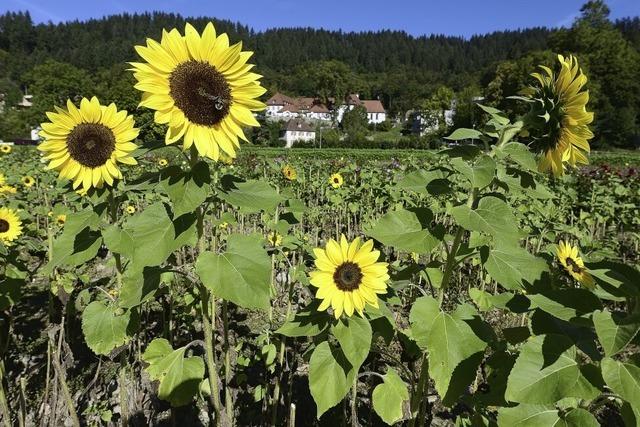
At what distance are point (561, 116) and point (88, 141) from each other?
6.12 feet

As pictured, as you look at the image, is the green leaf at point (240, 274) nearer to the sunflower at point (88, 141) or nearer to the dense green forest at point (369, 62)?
the sunflower at point (88, 141)

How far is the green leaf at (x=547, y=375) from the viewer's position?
128 centimetres

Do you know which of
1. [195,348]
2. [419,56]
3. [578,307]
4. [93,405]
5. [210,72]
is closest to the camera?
[578,307]

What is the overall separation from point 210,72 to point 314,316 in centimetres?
106

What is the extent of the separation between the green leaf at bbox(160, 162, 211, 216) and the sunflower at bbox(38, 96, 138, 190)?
50cm

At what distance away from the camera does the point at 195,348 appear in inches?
143

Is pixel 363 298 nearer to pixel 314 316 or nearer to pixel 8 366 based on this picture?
pixel 314 316

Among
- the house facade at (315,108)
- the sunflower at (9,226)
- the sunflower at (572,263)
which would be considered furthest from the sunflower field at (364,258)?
the house facade at (315,108)

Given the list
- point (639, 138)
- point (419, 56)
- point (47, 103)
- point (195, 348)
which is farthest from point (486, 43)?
point (195, 348)

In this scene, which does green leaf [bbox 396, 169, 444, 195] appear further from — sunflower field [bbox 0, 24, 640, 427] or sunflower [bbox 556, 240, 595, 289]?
sunflower [bbox 556, 240, 595, 289]

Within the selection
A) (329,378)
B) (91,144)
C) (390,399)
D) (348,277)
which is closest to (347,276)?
(348,277)

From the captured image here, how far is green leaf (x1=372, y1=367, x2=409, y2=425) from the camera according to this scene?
73.4 inches

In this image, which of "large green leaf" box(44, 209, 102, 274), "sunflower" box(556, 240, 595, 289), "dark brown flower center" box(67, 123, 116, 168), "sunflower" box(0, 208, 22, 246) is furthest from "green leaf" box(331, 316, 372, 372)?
"sunflower" box(0, 208, 22, 246)

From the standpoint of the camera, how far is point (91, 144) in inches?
75.1
